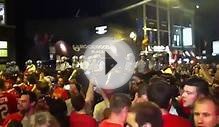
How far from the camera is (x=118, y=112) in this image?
5758 millimetres

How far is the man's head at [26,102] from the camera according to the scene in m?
8.14

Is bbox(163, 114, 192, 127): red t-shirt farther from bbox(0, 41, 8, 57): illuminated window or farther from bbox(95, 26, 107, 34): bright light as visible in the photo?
bbox(95, 26, 107, 34): bright light

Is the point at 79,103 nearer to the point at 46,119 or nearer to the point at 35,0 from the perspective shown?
the point at 46,119

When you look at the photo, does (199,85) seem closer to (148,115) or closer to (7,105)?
(148,115)

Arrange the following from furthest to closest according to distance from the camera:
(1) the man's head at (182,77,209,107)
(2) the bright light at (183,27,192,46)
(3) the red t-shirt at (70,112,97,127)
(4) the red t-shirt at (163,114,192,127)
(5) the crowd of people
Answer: (2) the bright light at (183,27,192,46)
(3) the red t-shirt at (70,112,97,127)
(1) the man's head at (182,77,209,107)
(4) the red t-shirt at (163,114,192,127)
(5) the crowd of people

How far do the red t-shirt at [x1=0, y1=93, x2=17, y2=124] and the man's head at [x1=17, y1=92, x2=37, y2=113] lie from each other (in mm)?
458

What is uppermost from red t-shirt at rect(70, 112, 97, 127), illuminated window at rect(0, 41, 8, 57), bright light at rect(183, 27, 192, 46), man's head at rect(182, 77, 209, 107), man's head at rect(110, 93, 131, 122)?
bright light at rect(183, 27, 192, 46)

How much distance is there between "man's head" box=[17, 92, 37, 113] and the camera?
814cm

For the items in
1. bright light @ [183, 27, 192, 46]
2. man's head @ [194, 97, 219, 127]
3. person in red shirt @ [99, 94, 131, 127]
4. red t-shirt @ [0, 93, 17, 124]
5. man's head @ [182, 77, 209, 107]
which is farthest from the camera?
bright light @ [183, 27, 192, 46]

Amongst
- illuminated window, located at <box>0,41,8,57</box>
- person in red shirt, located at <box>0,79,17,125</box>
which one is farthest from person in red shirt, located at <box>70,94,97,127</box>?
illuminated window, located at <box>0,41,8,57</box>

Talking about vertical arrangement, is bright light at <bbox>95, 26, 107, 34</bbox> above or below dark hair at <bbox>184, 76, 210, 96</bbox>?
above

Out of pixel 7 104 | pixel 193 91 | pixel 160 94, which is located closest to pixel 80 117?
pixel 160 94

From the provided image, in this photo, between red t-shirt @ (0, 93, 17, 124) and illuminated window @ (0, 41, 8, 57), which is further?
illuminated window @ (0, 41, 8, 57)

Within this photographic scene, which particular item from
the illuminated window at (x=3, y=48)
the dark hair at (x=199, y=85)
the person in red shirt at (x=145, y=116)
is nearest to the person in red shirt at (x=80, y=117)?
the dark hair at (x=199, y=85)
